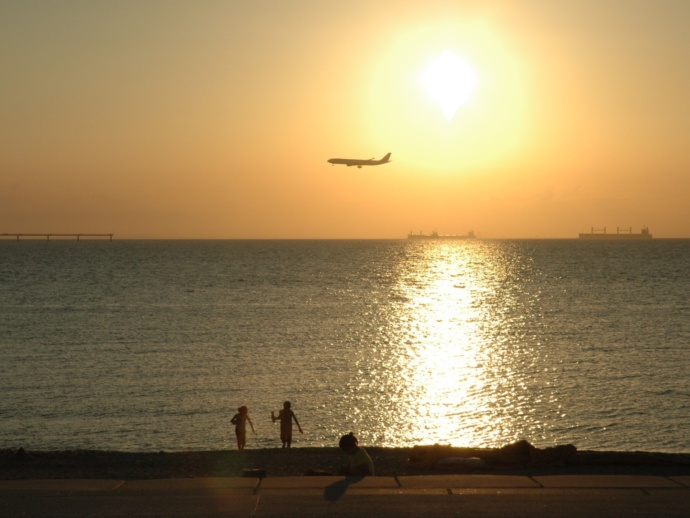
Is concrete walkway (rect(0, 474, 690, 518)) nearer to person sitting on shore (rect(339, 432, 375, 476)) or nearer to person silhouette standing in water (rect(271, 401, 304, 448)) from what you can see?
person sitting on shore (rect(339, 432, 375, 476))

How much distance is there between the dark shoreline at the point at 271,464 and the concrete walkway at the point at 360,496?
76.2 inches

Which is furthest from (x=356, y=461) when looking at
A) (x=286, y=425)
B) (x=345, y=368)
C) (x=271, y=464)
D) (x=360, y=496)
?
(x=345, y=368)

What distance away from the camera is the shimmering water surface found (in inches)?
1384

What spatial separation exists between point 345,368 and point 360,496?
3558 centimetres

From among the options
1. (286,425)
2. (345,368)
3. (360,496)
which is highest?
(360,496)

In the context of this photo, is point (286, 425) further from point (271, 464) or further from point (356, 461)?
point (356, 461)

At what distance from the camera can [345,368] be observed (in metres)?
51.6

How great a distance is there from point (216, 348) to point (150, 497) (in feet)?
146

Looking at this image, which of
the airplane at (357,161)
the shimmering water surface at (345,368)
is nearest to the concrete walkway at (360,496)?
the shimmering water surface at (345,368)

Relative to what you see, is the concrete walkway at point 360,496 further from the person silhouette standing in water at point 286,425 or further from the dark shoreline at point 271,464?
the person silhouette standing in water at point 286,425

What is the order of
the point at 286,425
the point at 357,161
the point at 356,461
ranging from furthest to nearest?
the point at 357,161, the point at 286,425, the point at 356,461

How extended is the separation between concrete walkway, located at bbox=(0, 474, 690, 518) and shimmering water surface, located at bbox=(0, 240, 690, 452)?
A: 1555 cm

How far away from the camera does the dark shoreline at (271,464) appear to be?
1973 centimetres

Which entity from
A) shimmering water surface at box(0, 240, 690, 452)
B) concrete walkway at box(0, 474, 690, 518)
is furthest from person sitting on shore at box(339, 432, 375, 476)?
shimmering water surface at box(0, 240, 690, 452)
